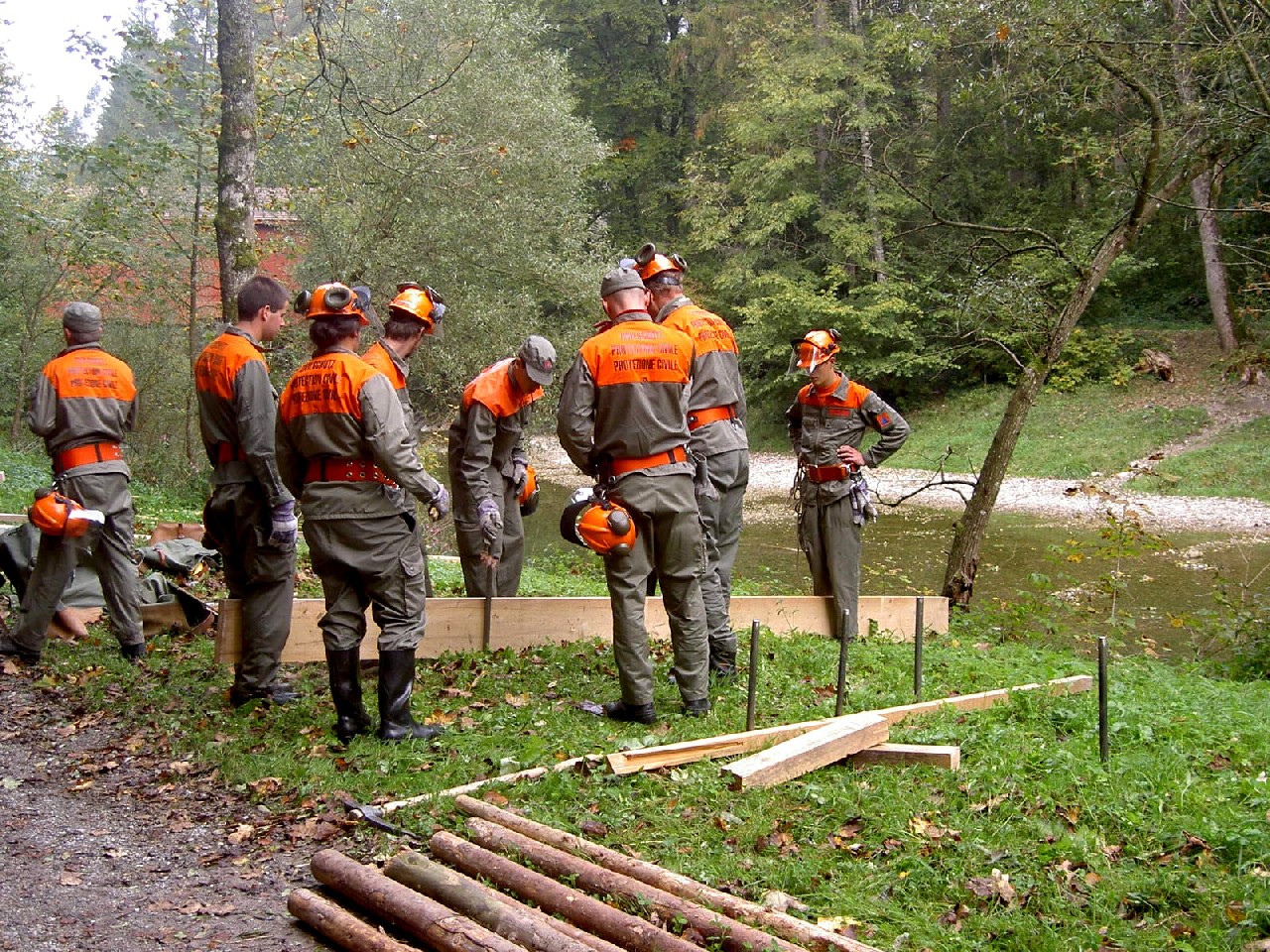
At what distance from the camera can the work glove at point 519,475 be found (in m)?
7.52

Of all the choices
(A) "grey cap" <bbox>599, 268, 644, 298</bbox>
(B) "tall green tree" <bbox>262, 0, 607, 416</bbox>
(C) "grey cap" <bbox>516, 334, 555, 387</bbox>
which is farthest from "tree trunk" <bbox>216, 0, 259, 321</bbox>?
(B) "tall green tree" <bbox>262, 0, 607, 416</bbox>

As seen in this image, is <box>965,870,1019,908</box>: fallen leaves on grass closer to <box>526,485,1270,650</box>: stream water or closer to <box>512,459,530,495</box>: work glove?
<box>512,459,530,495</box>: work glove

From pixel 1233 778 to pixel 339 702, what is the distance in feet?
13.5

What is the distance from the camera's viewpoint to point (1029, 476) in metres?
23.3

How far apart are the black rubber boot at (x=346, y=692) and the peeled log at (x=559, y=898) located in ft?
4.01

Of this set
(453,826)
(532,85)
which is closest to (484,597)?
(453,826)

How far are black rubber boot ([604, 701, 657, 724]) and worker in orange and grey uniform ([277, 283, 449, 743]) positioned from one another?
0.96 meters

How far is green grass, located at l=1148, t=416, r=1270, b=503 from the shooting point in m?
19.8

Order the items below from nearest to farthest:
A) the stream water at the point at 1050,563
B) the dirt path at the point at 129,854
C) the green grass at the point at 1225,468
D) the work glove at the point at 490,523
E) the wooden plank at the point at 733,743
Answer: the dirt path at the point at 129,854
the wooden plank at the point at 733,743
the work glove at the point at 490,523
the stream water at the point at 1050,563
the green grass at the point at 1225,468

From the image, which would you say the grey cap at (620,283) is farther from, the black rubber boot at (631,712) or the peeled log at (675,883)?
the peeled log at (675,883)

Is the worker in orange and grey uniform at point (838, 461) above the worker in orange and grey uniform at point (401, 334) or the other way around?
the other way around

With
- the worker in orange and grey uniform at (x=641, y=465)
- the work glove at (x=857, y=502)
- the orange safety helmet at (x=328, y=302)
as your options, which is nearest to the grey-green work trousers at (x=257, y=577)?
the orange safety helmet at (x=328, y=302)

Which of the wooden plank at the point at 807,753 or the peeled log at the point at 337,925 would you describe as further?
the wooden plank at the point at 807,753

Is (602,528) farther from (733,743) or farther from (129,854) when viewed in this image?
(129,854)
